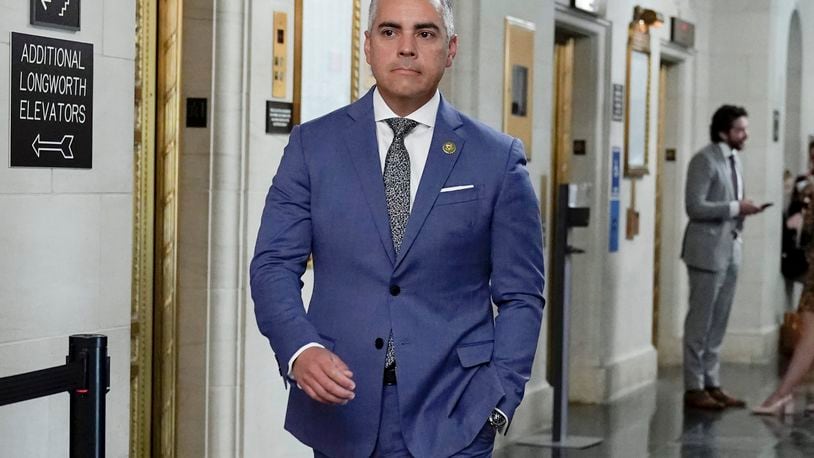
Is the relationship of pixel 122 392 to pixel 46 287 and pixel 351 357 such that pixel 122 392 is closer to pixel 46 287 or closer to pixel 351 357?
pixel 46 287

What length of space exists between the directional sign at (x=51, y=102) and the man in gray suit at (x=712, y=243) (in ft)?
18.1

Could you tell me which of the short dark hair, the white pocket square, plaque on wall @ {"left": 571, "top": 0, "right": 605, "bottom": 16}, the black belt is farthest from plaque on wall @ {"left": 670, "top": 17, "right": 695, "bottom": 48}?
the black belt

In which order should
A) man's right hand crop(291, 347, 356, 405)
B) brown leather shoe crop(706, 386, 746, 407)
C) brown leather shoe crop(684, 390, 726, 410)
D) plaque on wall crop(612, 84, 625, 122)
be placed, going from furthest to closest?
plaque on wall crop(612, 84, 625, 122), brown leather shoe crop(706, 386, 746, 407), brown leather shoe crop(684, 390, 726, 410), man's right hand crop(291, 347, 356, 405)

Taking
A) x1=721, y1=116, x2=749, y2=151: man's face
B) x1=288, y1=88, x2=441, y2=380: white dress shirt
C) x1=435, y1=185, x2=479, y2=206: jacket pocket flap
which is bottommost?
x1=435, y1=185, x2=479, y2=206: jacket pocket flap

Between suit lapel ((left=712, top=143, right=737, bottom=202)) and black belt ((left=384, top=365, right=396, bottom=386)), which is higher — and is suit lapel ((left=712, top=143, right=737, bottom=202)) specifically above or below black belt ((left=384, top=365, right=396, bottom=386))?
above

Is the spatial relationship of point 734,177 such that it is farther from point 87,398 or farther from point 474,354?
point 474,354

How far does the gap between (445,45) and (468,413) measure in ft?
2.31

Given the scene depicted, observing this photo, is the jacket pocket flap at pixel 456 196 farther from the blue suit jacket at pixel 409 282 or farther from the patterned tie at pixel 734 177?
the patterned tie at pixel 734 177

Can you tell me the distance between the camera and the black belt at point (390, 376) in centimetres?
289

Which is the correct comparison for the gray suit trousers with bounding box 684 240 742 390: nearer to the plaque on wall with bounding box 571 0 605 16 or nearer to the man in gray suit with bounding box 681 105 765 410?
the man in gray suit with bounding box 681 105 765 410

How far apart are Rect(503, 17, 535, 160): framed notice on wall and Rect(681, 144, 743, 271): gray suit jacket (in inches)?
61.0

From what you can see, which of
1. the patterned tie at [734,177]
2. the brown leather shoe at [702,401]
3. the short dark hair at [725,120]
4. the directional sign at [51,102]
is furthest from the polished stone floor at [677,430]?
the directional sign at [51,102]

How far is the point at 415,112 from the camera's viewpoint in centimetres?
297

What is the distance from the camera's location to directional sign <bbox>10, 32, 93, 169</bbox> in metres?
4.81
